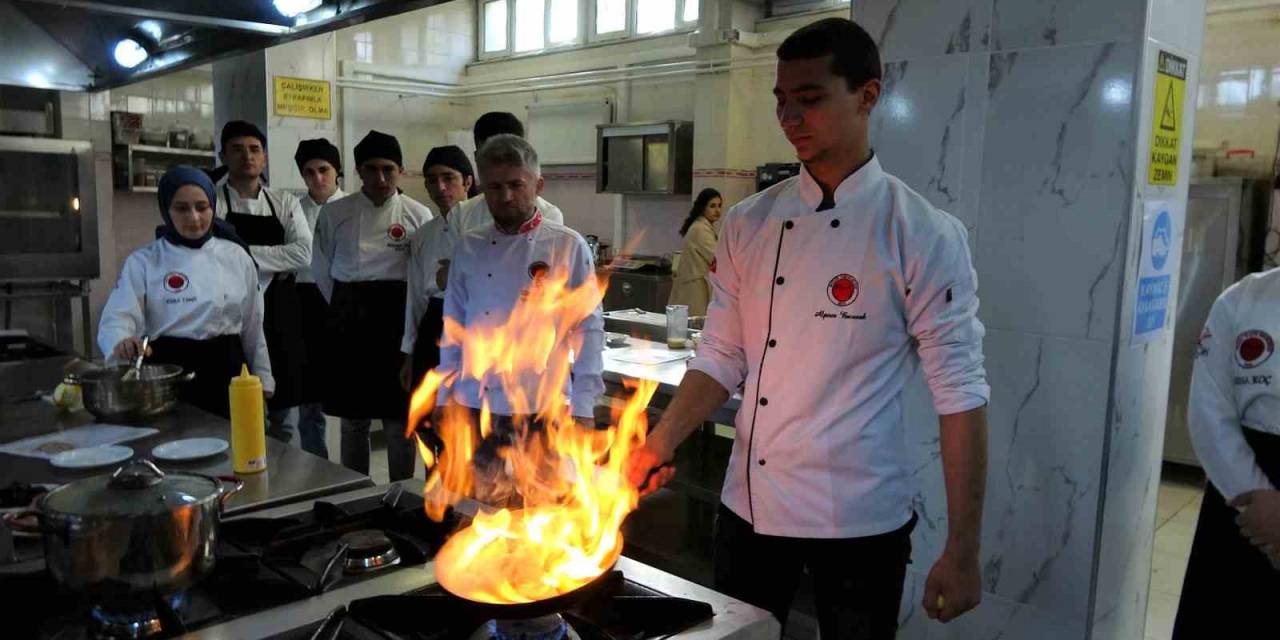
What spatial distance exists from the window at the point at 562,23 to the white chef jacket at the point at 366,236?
6.13 m

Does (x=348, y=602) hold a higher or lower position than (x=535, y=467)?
higher

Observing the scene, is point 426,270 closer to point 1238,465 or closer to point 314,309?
point 314,309

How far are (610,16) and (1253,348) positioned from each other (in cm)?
793

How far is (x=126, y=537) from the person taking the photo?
1.19 meters

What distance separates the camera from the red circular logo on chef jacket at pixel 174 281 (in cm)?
272

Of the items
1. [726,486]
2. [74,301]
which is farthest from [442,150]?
[74,301]

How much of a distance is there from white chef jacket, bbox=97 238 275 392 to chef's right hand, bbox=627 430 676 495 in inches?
68.2

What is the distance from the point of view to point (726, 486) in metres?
1.88

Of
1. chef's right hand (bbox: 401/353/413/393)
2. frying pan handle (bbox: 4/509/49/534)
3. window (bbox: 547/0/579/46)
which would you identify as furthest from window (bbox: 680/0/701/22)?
frying pan handle (bbox: 4/509/49/534)

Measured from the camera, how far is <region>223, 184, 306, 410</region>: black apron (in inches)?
156

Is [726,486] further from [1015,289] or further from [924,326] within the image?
[1015,289]

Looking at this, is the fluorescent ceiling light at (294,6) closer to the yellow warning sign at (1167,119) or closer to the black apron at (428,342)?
the black apron at (428,342)

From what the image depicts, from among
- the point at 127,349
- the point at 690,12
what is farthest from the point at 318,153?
the point at 690,12

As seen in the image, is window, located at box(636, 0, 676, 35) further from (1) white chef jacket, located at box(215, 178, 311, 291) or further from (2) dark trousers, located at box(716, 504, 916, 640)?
(2) dark trousers, located at box(716, 504, 916, 640)
